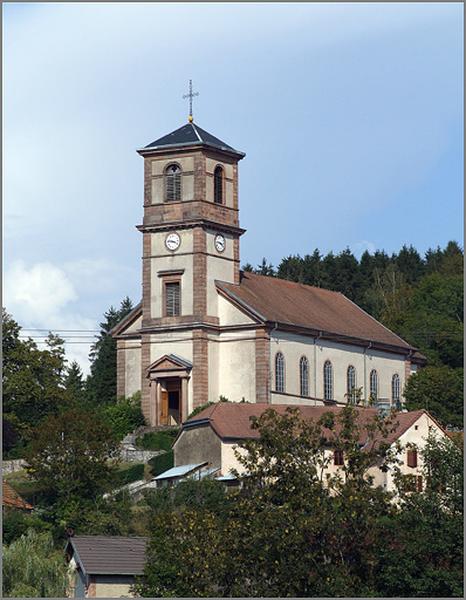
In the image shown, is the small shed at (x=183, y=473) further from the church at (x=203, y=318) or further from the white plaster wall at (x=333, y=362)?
the white plaster wall at (x=333, y=362)

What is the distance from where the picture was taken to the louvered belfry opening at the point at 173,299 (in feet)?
296

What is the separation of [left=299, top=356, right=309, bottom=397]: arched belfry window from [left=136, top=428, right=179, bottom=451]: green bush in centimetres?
720

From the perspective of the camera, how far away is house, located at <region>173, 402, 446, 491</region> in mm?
76812

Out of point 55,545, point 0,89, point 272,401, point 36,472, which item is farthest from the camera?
point 272,401

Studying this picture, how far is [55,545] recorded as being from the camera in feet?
219

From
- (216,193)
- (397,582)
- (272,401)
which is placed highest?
(216,193)

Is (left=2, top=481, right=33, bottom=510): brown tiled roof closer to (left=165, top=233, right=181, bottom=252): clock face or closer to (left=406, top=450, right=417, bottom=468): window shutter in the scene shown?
(left=406, top=450, right=417, bottom=468): window shutter

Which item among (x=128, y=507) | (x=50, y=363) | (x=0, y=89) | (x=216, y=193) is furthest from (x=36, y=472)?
(x=0, y=89)

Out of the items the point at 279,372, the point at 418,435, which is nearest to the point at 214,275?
the point at 279,372

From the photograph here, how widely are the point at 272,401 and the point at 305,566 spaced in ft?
116

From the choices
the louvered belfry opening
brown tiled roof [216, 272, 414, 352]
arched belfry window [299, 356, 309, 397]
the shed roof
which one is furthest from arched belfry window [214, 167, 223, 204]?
the shed roof

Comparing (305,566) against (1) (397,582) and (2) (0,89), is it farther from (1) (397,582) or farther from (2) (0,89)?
(2) (0,89)

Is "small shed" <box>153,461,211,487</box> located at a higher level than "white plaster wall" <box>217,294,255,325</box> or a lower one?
lower

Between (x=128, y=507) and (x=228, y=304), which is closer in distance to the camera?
(x=128, y=507)
